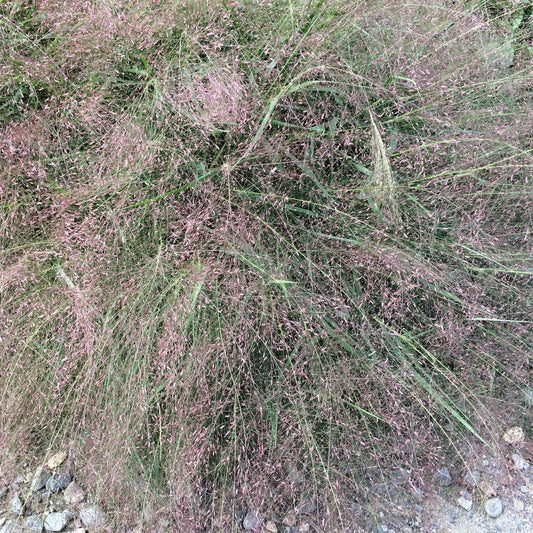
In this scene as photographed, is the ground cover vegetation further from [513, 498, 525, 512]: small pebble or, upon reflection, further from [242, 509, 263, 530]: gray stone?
[513, 498, 525, 512]: small pebble

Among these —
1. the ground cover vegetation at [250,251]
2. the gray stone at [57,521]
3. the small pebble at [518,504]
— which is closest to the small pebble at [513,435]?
the ground cover vegetation at [250,251]

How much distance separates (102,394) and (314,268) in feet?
2.59

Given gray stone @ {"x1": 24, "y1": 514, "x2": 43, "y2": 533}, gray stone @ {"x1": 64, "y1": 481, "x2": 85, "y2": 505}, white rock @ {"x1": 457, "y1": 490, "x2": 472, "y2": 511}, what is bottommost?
white rock @ {"x1": 457, "y1": 490, "x2": 472, "y2": 511}

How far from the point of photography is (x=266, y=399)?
1722 mm

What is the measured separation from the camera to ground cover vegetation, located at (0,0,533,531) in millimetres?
1687

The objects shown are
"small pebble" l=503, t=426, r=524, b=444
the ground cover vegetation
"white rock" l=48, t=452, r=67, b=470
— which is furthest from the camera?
"small pebble" l=503, t=426, r=524, b=444

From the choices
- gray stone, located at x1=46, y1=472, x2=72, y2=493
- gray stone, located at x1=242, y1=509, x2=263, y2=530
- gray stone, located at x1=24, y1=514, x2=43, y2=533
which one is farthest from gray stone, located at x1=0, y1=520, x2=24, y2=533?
gray stone, located at x1=242, y1=509, x2=263, y2=530

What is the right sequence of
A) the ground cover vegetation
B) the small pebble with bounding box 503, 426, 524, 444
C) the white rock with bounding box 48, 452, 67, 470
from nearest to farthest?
the ground cover vegetation → the white rock with bounding box 48, 452, 67, 470 → the small pebble with bounding box 503, 426, 524, 444

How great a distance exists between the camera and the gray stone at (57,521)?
5.58 feet

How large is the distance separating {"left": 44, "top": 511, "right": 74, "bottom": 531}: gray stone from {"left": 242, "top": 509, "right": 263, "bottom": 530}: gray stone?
1.83 feet

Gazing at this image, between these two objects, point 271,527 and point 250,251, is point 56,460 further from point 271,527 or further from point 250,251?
point 250,251

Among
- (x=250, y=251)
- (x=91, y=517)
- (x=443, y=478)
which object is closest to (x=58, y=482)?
(x=91, y=517)

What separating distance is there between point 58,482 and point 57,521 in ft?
0.39

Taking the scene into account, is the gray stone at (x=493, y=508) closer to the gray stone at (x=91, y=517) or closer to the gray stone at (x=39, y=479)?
the gray stone at (x=91, y=517)
